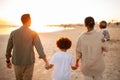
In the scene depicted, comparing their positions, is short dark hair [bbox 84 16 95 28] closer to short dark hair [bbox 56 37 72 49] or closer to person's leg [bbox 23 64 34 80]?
short dark hair [bbox 56 37 72 49]

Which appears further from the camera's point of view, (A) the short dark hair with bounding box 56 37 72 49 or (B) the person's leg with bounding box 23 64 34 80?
(B) the person's leg with bounding box 23 64 34 80

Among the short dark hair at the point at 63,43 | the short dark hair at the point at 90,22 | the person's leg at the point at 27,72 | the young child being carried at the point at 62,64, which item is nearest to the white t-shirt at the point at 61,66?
the young child being carried at the point at 62,64

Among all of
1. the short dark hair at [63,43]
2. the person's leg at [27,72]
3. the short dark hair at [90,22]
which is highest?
the short dark hair at [90,22]


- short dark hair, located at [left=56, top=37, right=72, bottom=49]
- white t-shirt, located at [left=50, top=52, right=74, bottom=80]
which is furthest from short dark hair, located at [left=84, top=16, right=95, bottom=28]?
white t-shirt, located at [left=50, top=52, right=74, bottom=80]

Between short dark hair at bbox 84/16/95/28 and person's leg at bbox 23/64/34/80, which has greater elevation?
short dark hair at bbox 84/16/95/28

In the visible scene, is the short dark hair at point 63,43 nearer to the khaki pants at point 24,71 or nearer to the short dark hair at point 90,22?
the short dark hair at point 90,22

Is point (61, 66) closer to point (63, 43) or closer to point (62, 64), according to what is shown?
point (62, 64)

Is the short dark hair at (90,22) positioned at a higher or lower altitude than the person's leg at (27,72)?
higher

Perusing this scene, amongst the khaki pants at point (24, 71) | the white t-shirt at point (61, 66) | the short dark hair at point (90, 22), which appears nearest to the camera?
the white t-shirt at point (61, 66)

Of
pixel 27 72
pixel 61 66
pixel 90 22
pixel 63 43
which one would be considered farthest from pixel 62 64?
pixel 90 22

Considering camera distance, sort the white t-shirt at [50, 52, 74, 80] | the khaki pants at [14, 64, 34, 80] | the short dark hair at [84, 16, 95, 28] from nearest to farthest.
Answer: the white t-shirt at [50, 52, 74, 80] → the short dark hair at [84, 16, 95, 28] → the khaki pants at [14, 64, 34, 80]

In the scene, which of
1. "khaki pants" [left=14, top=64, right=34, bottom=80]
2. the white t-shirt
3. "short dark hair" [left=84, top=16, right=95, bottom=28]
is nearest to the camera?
the white t-shirt

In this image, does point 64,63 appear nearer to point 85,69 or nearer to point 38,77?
point 85,69

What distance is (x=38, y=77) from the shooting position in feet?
38.6
